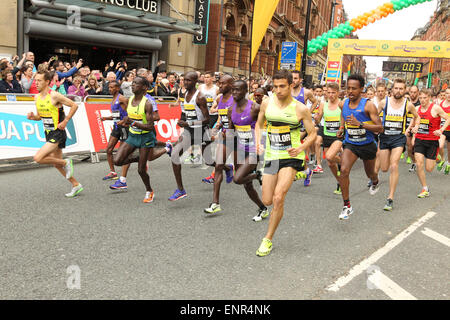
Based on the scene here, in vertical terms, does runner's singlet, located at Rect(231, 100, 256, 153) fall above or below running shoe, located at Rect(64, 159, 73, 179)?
above

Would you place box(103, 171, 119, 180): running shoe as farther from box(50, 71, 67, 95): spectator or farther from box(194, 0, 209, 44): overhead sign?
box(194, 0, 209, 44): overhead sign

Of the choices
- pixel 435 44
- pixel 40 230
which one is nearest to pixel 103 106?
pixel 40 230

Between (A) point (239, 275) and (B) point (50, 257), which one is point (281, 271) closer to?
(A) point (239, 275)

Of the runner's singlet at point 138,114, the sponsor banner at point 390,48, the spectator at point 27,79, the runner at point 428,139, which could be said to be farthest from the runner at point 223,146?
the sponsor banner at point 390,48

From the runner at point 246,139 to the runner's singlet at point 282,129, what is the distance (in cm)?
102

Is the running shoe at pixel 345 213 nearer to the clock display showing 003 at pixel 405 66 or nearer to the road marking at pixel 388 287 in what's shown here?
the road marking at pixel 388 287

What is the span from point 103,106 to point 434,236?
8132 mm

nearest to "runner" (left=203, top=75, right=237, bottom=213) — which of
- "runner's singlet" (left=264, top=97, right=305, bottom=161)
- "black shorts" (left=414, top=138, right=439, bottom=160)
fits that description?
"runner's singlet" (left=264, top=97, right=305, bottom=161)

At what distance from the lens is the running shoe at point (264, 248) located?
4750 mm

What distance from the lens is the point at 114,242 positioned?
498 cm

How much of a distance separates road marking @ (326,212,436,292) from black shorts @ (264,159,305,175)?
1245 millimetres

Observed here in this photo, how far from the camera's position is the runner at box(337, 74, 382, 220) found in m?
6.39

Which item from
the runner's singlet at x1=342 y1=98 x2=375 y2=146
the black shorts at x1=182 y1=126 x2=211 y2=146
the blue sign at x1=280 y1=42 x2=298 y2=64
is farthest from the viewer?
the blue sign at x1=280 y1=42 x2=298 y2=64

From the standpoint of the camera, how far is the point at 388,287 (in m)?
3.98
